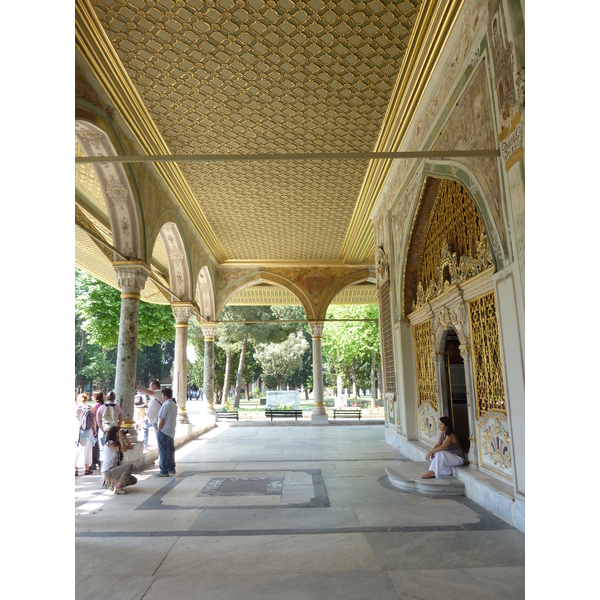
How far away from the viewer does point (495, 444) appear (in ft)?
15.2

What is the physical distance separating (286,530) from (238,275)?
1122 centimetres

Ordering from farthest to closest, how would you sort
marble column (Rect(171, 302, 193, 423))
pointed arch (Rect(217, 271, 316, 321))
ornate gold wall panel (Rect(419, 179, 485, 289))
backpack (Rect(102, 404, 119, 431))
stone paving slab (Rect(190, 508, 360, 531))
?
pointed arch (Rect(217, 271, 316, 321)), marble column (Rect(171, 302, 193, 423)), backpack (Rect(102, 404, 119, 431)), ornate gold wall panel (Rect(419, 179, 485, 289)), stone paving slab (Rect(190, 508, 360, 531))

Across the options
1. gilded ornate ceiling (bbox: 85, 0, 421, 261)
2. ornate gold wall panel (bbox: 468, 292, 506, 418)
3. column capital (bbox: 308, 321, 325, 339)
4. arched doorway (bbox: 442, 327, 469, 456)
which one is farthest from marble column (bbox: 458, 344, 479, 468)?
column capital (bbox: 308, 321, 325, 339)

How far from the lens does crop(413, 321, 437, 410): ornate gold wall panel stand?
22.6 ft

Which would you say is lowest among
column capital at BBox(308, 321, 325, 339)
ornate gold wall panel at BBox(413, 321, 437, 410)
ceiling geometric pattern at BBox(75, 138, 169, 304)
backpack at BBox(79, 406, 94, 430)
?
backpack at BBox(79, 406, 94, 430)

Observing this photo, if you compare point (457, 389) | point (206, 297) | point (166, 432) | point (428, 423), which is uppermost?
point (206, 297)

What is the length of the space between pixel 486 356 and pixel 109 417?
4.65 metres

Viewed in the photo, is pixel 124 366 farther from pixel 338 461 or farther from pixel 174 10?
pixel 174 10

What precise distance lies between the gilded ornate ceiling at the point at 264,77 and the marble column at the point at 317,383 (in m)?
6.54

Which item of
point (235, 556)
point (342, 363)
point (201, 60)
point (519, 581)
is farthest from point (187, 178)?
point (342, 363)

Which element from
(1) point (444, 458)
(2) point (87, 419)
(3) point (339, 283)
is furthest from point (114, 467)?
(3) point (339, 283)

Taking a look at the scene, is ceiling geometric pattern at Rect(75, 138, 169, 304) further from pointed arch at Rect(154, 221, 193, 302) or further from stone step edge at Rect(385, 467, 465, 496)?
stone step edge at Rect(385, 467, 465, 496)

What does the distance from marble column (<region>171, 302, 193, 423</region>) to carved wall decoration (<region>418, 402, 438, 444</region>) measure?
6.17 meters

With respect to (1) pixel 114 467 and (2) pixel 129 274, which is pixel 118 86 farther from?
(1) pixel 114 467
